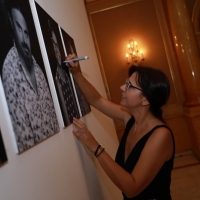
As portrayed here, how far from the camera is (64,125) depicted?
136 cm

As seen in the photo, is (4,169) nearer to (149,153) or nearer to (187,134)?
(149,153)

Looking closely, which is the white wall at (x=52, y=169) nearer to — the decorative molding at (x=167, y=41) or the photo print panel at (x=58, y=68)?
the photo print panel at (x=58, y=68)

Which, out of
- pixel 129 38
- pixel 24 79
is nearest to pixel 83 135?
pixel 24 79

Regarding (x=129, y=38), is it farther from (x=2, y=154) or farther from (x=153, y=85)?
(x=2, y=154)

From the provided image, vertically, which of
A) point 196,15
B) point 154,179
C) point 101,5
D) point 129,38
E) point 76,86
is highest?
point 101,5

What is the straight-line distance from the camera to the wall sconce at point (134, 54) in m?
6.20

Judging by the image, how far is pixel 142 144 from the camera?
1621mm

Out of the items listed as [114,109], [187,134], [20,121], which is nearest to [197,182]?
[187,134]

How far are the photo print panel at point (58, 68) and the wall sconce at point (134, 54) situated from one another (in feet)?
15.2

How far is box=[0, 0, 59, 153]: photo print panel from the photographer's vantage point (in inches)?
33.3

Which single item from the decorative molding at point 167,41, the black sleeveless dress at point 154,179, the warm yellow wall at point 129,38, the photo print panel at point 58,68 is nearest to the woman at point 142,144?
the black sleeveless dress at point 154,179

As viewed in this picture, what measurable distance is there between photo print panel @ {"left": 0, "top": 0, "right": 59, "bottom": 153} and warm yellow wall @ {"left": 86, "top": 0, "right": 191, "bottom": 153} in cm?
507

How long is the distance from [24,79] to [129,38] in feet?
18.2

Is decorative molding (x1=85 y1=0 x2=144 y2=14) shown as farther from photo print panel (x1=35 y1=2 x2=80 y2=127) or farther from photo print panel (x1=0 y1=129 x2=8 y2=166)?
photo print panel (x1=0 y1=129 x2=8 y2=166)
